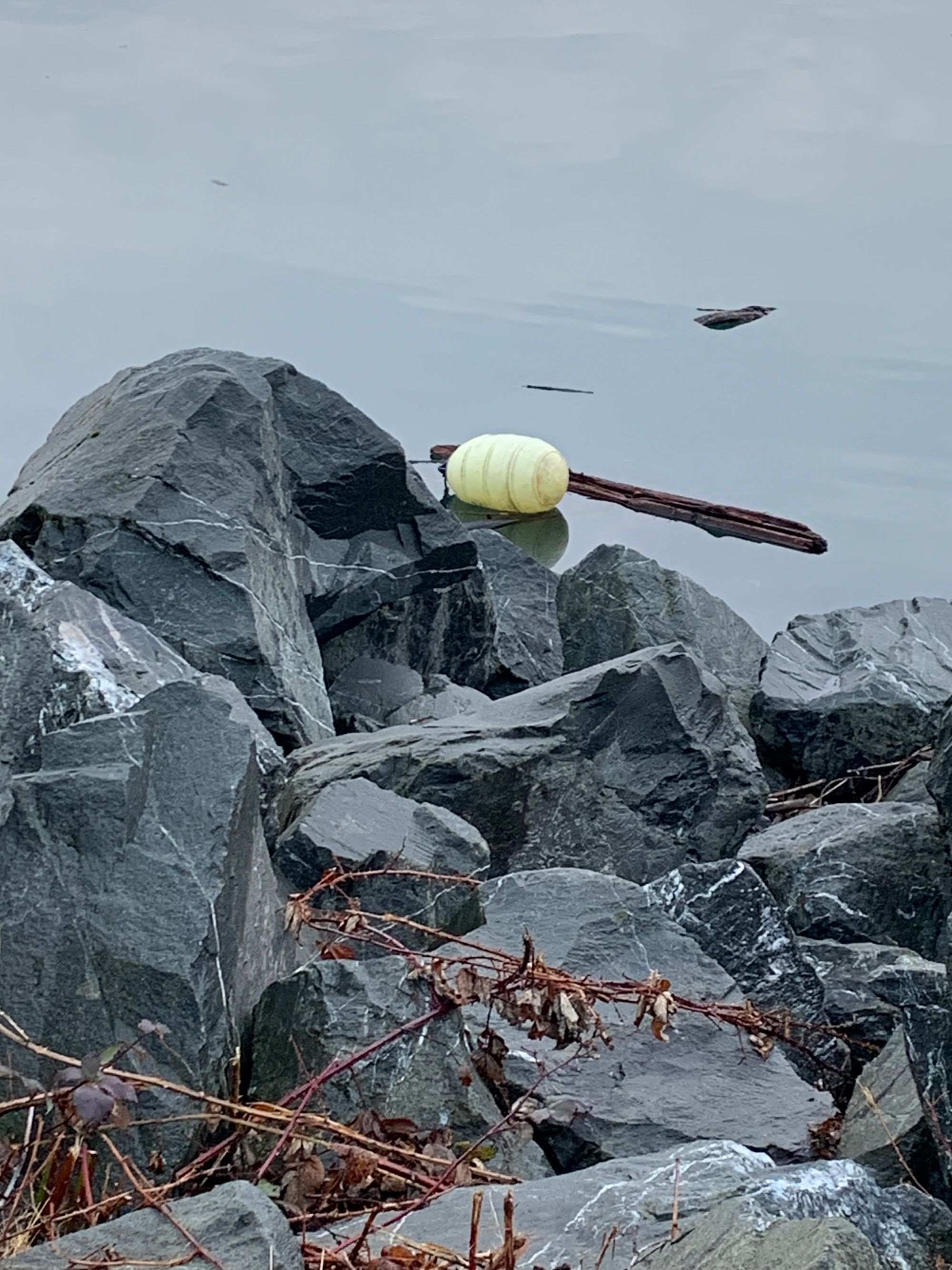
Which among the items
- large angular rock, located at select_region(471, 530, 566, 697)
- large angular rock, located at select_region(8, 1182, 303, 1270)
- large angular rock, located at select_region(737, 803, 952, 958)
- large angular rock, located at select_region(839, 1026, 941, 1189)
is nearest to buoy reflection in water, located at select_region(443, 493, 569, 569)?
large angular rock, located at select_region(471, 530, 566, 697)

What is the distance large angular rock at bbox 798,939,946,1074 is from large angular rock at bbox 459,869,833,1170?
244 mm

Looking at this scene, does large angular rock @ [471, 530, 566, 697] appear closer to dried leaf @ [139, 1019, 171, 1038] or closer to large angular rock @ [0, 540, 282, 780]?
large angular rock @ [0, 540, 282, 780]

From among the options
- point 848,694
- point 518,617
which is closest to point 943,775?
point 848,694

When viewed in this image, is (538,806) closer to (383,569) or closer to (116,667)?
(116,667)

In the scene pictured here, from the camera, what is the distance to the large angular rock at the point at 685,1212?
2109 mm

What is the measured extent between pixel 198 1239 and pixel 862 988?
1.94 m

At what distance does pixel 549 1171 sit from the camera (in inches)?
113

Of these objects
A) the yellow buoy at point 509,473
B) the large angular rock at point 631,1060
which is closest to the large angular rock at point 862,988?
the large angular rock at point 631,1060

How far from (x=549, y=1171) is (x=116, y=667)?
64.9 inches

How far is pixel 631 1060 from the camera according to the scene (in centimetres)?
318

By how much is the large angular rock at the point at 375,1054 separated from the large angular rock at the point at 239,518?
208 centimetres

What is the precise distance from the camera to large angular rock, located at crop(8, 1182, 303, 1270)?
6.71 ft

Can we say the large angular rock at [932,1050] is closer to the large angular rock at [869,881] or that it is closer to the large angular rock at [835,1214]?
the large angular rock at [835,1214]

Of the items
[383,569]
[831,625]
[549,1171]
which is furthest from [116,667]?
[831,625]
